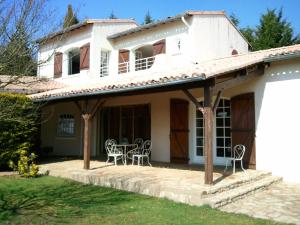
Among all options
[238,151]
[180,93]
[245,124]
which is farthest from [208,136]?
[180,93]

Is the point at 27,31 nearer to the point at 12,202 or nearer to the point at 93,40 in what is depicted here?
the point at 12,202

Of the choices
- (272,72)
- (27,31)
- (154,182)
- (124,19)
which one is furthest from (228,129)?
(124,19)

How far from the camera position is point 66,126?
733 inches

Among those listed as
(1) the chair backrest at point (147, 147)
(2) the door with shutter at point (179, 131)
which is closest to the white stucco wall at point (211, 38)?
(2) the door with shutter at point (179, 131)

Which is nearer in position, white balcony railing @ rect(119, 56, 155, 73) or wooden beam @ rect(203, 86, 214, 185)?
wooden beam @ rect(203, 86, 214, 185)

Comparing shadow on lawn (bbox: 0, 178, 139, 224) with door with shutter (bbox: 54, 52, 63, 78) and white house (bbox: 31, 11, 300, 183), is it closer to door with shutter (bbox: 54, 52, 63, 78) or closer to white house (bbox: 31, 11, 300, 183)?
white house (bbox: 31, 11, 300, 183)

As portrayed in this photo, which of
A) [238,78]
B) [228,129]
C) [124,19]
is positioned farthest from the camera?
[124,19]

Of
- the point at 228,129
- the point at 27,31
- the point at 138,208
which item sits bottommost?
the point at 138,208

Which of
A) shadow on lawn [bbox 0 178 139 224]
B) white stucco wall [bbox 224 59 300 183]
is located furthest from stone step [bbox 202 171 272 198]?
shadow on lawn [bbox 0 178 139 224]

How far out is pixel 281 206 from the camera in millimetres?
7398

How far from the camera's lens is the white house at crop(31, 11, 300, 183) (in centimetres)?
958

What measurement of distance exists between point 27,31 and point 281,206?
20.8 ft

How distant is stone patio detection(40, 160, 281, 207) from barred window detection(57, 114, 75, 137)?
6.34 metres

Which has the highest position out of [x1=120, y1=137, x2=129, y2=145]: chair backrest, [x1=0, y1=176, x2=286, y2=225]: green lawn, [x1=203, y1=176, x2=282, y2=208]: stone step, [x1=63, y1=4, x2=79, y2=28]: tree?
[x1=63, y1=4, x2=79, y2=28]: tree
